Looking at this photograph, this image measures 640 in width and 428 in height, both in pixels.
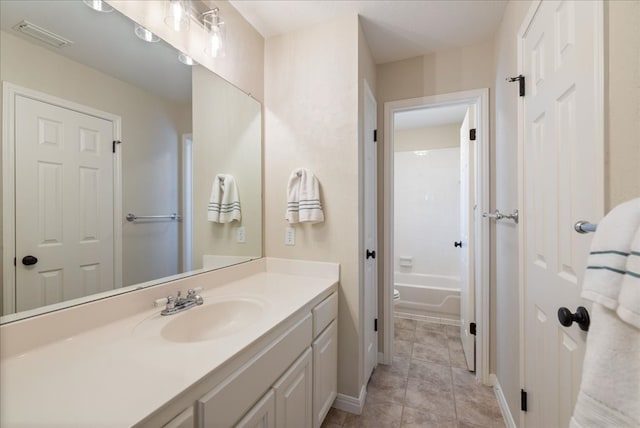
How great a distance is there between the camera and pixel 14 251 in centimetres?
81

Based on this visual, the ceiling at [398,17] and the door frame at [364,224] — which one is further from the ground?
the ceiling at [398,17]

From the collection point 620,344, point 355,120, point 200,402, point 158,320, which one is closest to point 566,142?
point 620,344

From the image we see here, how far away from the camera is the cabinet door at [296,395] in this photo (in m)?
1.04

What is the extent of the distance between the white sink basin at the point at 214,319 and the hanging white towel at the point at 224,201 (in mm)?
514

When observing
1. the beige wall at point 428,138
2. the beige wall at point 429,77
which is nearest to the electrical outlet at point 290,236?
the beige wall at point 429,77

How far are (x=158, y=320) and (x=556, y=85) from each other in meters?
1.73

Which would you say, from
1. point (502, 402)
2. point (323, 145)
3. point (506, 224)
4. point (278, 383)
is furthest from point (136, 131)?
point (502, 402)

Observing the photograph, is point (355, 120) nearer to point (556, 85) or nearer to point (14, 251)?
point (556, 85)

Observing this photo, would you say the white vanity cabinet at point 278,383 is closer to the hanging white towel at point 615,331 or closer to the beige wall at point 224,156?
the beige wall at point 224,156

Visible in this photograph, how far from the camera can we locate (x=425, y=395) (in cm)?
183

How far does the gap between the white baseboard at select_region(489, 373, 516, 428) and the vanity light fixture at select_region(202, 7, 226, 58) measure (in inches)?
105

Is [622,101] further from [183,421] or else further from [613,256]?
[183,421]

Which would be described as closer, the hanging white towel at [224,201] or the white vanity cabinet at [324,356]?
the white vanity cabinet at [324,356]

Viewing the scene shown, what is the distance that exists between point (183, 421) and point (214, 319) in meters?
0.62
